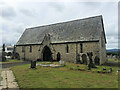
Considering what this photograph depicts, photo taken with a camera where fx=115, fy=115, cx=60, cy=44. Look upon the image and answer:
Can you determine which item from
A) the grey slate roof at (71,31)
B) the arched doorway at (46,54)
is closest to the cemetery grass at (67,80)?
the grey slate roof at (71,31)

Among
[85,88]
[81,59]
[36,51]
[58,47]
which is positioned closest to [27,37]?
[36,51]

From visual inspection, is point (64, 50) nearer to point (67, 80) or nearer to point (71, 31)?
point (71, 31)

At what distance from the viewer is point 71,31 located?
98.9 feet

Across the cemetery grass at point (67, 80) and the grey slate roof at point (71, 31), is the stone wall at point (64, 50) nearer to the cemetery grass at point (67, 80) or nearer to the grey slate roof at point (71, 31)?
the grey slate roof at point (71, 31)

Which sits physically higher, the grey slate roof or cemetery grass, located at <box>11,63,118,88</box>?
the grey slate roof

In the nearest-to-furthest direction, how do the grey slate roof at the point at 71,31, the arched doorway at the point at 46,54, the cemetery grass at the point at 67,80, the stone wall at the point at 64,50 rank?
the cemetery grass at the point at 67,80 → the stone wall at the point at 64,50 → the grey slate roof at the point at 71,31 → the arched doorway at the point at 46,54

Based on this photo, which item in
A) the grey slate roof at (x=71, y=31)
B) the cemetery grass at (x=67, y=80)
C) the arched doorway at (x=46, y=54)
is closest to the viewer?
the cemetery grass at (x=67, y=80)

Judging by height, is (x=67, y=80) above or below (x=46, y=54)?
below

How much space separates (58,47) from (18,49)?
1733 cm

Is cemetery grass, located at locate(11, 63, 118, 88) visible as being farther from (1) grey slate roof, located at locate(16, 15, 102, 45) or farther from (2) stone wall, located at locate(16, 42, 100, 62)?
(1) grey slate roof, located at locate(16, 15, 102, 45)

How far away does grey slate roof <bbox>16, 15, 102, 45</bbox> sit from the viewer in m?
26.3

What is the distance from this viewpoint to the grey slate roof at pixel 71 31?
86.2 ft

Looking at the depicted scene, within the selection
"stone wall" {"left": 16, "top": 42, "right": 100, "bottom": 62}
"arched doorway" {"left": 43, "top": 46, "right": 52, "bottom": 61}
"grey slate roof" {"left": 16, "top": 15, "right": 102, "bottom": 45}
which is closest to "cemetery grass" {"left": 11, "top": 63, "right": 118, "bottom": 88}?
"stone wall" {"left": 16, "top": 42, "right": 100, "bottom": 62}

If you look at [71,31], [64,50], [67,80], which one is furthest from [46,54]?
[67,80]
